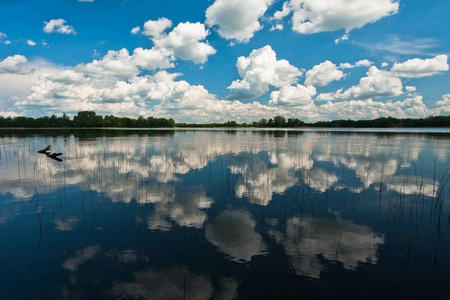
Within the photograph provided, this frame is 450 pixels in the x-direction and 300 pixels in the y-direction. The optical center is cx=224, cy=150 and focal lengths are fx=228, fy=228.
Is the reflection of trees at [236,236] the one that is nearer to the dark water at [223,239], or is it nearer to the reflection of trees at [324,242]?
the dark water at [223,239]

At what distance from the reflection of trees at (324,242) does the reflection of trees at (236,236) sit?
3.12ft

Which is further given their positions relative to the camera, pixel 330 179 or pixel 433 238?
pixel 330 179

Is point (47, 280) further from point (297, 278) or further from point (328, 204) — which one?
point (328, 204)

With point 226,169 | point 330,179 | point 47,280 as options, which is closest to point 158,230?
point 47,280

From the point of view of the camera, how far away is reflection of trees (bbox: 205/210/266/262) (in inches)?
328

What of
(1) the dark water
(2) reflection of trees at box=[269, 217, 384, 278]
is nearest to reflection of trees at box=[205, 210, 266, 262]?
(1) the dark water

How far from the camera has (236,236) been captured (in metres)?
9.47

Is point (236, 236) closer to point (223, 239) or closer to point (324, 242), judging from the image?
point (223, 239)

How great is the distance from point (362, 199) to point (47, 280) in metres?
15.6

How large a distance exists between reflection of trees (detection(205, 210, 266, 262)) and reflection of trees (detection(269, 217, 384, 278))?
37.5 inches

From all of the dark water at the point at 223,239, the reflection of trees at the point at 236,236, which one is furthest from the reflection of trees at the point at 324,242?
the reflection of trees at the point at 236,236

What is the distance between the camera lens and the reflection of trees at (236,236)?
27.3 feet

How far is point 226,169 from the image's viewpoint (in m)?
22.8

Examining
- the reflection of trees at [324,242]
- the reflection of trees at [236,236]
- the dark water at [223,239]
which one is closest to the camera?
the dark water at [223,239]
